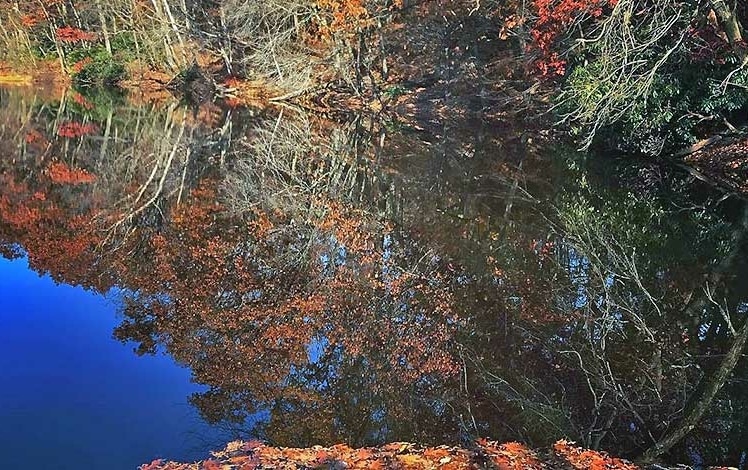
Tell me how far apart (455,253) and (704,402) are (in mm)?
4301

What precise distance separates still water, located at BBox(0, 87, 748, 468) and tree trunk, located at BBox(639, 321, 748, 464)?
78 mm

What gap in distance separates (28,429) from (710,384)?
5928mm

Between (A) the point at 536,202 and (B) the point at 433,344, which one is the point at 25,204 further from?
(A) the point at 536,202

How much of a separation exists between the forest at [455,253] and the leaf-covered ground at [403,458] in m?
0.02

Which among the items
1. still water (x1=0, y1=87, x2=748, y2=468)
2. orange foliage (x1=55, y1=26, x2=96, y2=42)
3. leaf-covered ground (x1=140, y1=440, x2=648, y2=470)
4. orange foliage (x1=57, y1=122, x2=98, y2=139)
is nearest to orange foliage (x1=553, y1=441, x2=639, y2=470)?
leaf-covered ground (x1=140, y1=440, x2=648, y2=470)

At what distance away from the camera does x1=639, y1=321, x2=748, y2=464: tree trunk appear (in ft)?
15.3

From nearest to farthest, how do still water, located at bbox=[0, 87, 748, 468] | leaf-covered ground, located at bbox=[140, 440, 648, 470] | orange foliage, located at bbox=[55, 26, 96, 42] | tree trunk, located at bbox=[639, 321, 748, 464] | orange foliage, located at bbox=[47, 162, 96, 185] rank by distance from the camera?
leaf-covered ground, located at bbox=[140, 440, 648, 470], tree trunk, located at bbox=[639, 321, 748, 464], still water, located at bbox=[0, 87, 748, 468], orange foliage, located at bbox=[47, 162, 96, 185], orange foliage, located at bbox=[55, 26, 96, 42]

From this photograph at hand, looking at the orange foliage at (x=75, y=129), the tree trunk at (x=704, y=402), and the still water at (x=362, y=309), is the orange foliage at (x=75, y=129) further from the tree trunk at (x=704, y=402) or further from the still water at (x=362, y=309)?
the tree trunk at (x=704, y=402)

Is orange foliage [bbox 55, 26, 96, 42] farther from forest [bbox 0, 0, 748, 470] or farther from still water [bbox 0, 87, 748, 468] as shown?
still water [bbox 0, 87, 748, 468]

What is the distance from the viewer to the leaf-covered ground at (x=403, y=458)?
4.13 meters

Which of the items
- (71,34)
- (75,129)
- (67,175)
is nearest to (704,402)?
(67,175)

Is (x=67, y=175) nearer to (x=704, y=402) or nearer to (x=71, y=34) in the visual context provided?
(x=704, y=402)

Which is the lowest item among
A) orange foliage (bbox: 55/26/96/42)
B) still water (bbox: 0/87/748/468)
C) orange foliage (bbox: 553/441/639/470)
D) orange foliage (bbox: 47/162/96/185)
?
orange foliage (bbox: 553/441/639/470)

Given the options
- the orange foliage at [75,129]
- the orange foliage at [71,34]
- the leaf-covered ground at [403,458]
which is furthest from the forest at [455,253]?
the orange foliage at [71,34]
